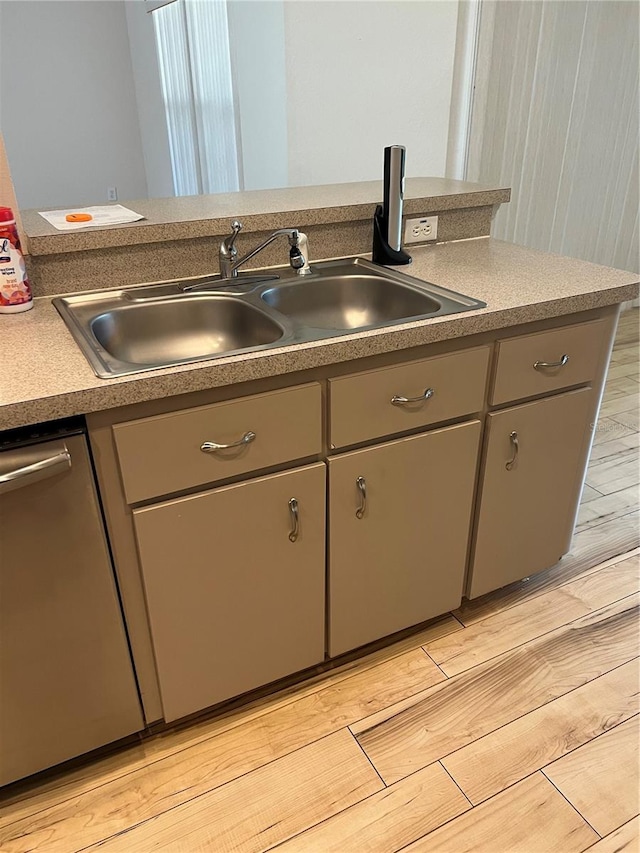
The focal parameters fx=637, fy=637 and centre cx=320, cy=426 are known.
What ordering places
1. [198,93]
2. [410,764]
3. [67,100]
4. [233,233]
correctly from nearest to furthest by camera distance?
[410,764], [233,233], [198,93], [67,100]

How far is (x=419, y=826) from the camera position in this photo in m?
1.31

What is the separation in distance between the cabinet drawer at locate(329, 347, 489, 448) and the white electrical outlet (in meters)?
0.62

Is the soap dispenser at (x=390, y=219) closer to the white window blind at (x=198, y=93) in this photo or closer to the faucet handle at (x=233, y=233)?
the faucet handle at (x=233, y=233)

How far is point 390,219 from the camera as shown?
1.70 meters

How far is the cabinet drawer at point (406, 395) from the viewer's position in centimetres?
131

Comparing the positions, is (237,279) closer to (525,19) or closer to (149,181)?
(525,19)

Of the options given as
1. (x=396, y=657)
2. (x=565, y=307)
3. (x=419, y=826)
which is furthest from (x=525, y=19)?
(x=419, y=826)

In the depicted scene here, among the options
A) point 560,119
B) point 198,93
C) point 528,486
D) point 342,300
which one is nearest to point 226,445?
point 342,300

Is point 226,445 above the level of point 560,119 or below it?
below

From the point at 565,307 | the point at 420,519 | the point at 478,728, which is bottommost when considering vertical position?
the point at 478,728

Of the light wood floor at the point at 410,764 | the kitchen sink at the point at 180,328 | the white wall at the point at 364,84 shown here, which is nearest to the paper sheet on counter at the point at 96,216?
the kitchen sink at the point at 180,328

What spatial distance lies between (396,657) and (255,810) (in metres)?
0.54

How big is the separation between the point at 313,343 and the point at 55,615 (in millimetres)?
703

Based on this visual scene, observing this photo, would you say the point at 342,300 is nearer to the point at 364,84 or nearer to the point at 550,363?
the point at 550,363
